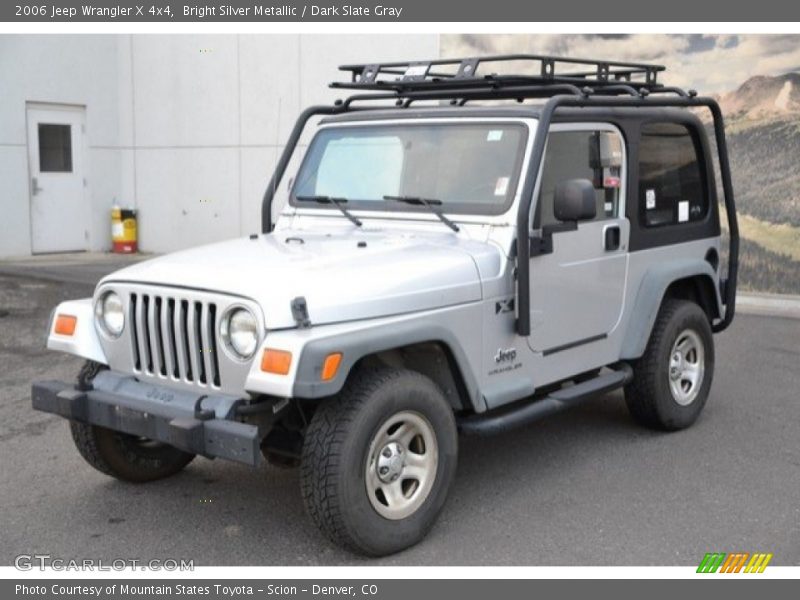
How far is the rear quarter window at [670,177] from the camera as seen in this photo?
6188mm

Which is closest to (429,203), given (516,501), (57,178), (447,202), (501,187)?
(447,202)

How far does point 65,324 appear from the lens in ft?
16.3

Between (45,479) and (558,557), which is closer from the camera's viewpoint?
(558,557)

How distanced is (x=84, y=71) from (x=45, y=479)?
1182 centimetres

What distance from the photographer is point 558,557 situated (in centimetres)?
445

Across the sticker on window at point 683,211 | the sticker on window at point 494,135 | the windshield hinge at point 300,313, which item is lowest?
the windshield hinge at point 300,313

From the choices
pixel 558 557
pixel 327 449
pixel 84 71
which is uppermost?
pixel 84 71

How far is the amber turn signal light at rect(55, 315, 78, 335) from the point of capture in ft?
16.1

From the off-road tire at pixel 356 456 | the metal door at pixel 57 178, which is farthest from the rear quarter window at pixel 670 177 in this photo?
the metal door at pixel 57 178

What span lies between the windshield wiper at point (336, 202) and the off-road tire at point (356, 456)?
4.51 ft

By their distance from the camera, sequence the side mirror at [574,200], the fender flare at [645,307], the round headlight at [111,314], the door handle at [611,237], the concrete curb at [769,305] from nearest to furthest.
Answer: the round headlight at [111,314] → the side mirror at [574,200] → the door handle at [611,237] → the fender flare at [645,307] → the concrete curb at [769,305]

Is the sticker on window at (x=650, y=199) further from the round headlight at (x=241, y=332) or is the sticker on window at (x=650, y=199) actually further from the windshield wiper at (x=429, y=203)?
the round headlight at (x=241, y=332)

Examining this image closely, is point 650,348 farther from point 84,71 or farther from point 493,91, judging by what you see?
point 84,71

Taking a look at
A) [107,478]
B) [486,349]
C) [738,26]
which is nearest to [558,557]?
[486,349]
